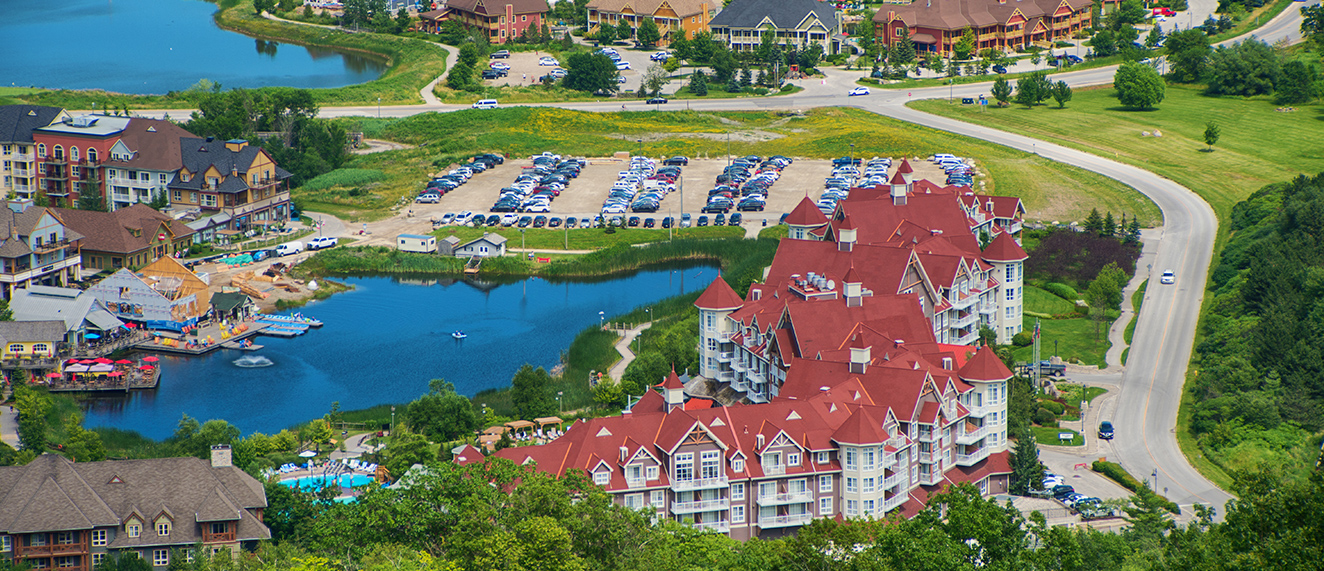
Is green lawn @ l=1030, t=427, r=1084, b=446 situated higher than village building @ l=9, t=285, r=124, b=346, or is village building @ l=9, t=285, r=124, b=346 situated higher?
village building @ l=9, t=285, r=124, b=346

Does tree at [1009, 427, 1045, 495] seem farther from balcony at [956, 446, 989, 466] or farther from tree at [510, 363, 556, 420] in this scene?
tree at [510, 363, 556, 420]

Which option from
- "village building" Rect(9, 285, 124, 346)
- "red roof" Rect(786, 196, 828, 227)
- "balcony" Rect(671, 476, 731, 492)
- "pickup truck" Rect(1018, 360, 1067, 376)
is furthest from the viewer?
"red roof" Rect(786, 196, 828, 227)

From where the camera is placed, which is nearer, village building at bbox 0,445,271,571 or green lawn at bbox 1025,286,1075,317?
village building at bbox 0,445,271,571

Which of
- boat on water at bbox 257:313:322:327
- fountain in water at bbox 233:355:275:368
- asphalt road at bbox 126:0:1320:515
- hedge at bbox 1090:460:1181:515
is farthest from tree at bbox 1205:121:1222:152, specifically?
fountain in water at bbox 233:355:275:368

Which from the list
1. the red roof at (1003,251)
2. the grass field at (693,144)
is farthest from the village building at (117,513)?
the grass field at (693,144)

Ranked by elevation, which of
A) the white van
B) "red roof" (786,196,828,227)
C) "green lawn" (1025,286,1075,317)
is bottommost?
"green lawn" (1025,286,1075,317)

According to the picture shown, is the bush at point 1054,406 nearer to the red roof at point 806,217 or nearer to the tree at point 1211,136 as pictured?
the red roof at point 806,217

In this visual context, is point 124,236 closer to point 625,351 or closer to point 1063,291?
point 625,351
